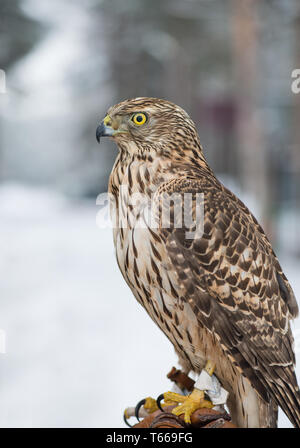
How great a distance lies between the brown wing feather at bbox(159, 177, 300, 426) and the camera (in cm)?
112

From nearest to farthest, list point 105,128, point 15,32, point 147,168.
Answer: point 105,128 → point 147,168 → point 15,32

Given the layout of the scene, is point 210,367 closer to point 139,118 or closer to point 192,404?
point 192,404

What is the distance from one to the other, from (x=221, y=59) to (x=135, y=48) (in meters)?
4.51

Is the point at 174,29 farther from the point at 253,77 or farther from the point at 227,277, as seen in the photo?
the point at 227,277

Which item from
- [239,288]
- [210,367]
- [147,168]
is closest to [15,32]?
[147,168]

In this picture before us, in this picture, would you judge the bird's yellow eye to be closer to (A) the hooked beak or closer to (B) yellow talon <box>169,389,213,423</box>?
(A) the hooked beak

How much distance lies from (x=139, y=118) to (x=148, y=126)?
0.05 metres

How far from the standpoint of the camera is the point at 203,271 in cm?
113

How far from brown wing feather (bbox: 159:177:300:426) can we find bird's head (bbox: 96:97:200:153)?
0.09 m

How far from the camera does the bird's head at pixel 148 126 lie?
0.99 m

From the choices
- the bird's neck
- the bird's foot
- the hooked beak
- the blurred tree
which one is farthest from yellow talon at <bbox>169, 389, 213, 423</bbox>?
the blurred tree

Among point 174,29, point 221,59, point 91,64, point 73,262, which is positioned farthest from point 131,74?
point 221,59

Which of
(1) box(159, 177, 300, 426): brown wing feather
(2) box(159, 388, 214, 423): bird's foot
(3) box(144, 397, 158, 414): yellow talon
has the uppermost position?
(1) box(159, 177, 300, 426): brown wing feather

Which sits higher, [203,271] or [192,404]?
[203,271]
